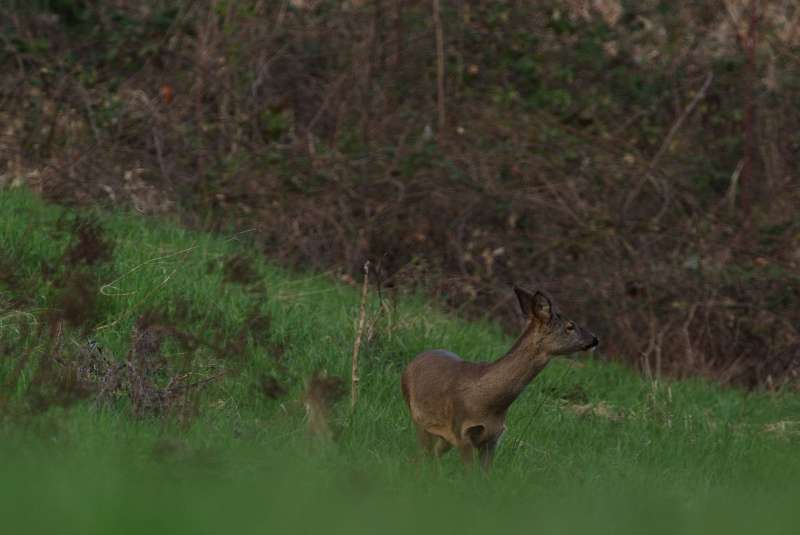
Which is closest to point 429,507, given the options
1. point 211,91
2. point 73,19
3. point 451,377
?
point 451,377

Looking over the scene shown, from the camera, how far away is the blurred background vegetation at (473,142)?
593 inches

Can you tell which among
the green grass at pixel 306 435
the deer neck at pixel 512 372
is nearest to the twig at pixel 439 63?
the green grass at pixel 306 435

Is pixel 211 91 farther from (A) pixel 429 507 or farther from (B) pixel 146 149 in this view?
(A) pixel 429 507

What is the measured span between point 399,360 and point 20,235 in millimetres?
2728

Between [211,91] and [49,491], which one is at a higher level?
[49,491]

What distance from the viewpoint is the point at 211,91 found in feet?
55.1

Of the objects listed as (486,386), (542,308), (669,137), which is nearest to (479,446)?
(486,386)

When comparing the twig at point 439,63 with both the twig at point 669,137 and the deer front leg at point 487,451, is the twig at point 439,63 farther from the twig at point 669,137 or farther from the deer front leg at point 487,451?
the deer front leg at point 487,451

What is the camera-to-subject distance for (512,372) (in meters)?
7.85

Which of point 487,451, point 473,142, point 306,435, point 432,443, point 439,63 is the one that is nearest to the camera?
point 306,435

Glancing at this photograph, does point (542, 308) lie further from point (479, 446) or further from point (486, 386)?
point (479, 446)

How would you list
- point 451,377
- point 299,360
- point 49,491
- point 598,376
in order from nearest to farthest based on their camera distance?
point 49,491 < point 451,377 < point 299,360 < point 598,376

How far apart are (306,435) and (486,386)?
36.0 inches

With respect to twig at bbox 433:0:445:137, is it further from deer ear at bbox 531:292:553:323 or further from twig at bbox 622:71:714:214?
deer ear at bbox 531:292:553:323
